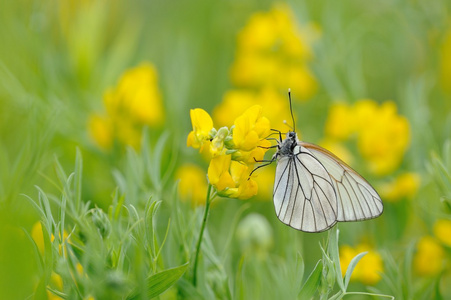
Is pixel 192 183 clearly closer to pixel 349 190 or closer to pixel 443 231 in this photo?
pixel 349 190

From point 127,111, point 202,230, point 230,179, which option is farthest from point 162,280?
point 127,111

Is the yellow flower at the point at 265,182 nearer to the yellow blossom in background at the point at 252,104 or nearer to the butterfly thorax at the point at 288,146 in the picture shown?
the yellow blossom in background at the point at 252,104

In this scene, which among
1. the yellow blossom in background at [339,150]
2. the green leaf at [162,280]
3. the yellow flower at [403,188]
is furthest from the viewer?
the yellow blossom in background at [339,150]

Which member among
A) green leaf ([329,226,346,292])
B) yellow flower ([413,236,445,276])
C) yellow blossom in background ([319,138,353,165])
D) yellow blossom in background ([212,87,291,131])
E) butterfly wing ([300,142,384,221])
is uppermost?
yellow blossom in background ([212,87,291,131])

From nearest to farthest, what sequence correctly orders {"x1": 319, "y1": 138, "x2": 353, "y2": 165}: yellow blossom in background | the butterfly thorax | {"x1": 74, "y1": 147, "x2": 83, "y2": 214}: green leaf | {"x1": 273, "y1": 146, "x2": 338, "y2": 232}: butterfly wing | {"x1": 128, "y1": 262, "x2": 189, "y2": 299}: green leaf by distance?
1. {"x1": 128, "y1": 262, "x2": 189, "y2": 299}: green leaf
2. {"x1": 74, "y1": 147, "x2": 83, "y2": 214}: green leaf
3. {"x1": 273, "y1": 146, "x2": 338, "y2": 232}: butterfly wing
4. the butterfly thorax
5. {"x1": 319, "y1": 138, "x2": 353, "y2": 165}: yellow blossom in background

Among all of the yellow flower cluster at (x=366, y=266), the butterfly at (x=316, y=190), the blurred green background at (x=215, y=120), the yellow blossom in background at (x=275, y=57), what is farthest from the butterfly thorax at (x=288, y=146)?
the yellow blossom in background at (x=275, y=57)

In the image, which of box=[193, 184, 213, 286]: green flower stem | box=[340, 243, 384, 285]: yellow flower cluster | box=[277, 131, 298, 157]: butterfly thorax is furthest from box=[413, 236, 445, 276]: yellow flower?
box=[193, 184, 213, 286]: green flower stem

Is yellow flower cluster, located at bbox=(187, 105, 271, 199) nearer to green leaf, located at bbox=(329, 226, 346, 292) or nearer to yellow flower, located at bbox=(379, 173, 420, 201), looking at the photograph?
green leaf, located at bbox=(329, 226, 346, 292)
